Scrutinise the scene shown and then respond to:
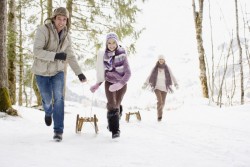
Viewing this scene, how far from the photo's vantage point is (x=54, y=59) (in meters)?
4.57

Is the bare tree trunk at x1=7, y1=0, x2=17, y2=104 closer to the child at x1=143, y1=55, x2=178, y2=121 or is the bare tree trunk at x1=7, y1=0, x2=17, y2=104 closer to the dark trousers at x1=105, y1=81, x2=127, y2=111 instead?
the child at x1=143, y1=55, x2=178, y2=121

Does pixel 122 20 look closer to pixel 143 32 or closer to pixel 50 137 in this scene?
pixel 143 32

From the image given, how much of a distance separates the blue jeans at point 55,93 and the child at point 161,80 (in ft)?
14.8

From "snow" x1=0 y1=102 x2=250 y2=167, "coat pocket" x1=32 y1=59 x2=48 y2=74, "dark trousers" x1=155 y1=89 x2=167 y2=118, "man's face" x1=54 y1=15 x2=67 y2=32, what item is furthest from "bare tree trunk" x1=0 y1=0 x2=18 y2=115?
"dark trousers" x1=155 y1=89 x2=167 y2=118

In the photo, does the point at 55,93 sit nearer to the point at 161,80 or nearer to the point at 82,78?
the point at 82,78

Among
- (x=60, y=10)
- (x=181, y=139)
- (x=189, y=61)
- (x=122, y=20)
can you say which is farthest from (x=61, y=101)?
(x=189, y=61)

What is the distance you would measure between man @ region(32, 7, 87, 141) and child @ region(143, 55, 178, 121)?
4.36m

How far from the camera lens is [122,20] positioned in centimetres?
1211

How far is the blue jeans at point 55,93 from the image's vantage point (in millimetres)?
4666

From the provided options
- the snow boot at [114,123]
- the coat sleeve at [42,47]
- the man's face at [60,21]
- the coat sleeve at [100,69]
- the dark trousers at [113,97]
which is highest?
the man's face at [60,21]

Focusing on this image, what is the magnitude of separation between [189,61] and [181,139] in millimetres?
188714

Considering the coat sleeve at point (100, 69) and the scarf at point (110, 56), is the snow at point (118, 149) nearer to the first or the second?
the coat sleeve at point (100, 69)

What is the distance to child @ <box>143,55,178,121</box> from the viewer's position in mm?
9023

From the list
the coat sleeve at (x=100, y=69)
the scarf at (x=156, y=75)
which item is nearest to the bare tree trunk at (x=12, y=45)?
the scarf at (x=156, y=75)
